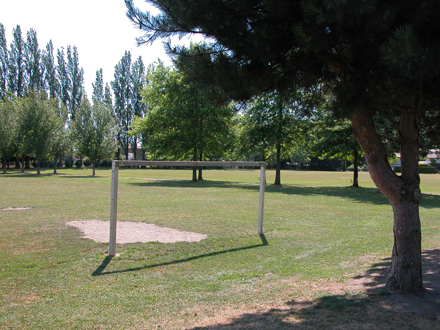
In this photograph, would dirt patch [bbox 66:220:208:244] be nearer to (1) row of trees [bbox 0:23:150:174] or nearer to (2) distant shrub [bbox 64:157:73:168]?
(1) row of trees [bbox 0:23:150:174]

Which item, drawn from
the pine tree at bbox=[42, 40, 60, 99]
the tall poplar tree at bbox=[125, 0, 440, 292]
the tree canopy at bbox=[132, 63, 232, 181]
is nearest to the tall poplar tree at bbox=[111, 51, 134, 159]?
the pine tree at bbox=[42, 40, 60, 99]

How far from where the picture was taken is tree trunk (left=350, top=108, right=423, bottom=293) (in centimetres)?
481

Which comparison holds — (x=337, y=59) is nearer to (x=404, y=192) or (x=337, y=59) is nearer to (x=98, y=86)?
(x=404, y=192)

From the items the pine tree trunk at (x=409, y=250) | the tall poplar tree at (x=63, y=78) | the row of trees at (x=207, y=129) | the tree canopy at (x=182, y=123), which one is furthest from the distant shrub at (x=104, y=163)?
the pine tree trunk at (x=409, y=250)

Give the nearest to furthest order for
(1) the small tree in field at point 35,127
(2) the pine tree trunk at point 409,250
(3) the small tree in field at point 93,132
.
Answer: (2) the pine tree trunk at point 409,250 < (1) the small tree in field at point 35,127 < (3) the small tree in field at point 93,132

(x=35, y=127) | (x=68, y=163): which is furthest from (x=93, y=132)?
(x=68, y=163)

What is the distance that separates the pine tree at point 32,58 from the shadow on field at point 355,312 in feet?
247

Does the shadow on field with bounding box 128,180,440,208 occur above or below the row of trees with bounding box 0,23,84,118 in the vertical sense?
below

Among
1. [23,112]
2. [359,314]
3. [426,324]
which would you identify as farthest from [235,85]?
[23,112]

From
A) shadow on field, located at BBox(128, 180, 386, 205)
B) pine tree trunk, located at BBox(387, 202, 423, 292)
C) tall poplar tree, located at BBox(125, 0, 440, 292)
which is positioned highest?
tall poplar tree, located at BBox(125, 0, 440, 292)

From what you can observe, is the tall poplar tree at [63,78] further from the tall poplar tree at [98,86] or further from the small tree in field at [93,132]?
the small tree in field at [93,132]

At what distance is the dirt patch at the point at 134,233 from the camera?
31.2 feet

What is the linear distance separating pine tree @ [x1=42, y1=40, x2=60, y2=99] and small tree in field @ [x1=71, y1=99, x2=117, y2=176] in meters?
28.4

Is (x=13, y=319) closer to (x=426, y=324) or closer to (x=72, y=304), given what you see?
(x=72, y=304)
